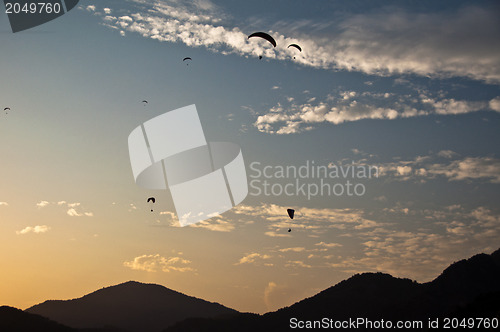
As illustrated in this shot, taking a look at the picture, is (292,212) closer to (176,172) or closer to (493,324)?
(176,172)

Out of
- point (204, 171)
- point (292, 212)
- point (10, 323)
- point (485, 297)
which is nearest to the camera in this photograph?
point (292, 212)

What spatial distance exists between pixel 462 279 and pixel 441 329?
10344cm

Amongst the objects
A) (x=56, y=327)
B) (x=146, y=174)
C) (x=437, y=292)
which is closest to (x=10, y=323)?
(x=56, y=327)

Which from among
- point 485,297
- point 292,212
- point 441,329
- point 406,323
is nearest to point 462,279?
point 406,323

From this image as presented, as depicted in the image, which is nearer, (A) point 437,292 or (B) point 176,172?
(B) point 176,172

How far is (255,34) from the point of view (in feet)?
212

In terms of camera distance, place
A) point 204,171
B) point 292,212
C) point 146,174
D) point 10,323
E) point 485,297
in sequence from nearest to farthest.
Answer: point 292,212
point 146,174
point 204,171
point 485,297
point 10,323

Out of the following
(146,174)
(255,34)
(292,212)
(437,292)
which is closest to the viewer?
(255,34)

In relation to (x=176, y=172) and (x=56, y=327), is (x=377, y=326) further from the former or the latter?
(x=176, y=172)

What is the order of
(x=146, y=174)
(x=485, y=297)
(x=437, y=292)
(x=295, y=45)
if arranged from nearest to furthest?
(x=295, y=45)
(x=146, y=174)
(x=485, y=297)
(x=437, y=292)

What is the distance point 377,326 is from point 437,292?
29884mm

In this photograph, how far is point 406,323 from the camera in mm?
178875

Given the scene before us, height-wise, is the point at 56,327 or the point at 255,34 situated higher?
the point at 255,34

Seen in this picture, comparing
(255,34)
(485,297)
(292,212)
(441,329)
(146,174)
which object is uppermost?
(255,34)
